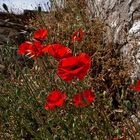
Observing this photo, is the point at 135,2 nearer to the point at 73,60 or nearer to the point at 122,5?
the point at 122,5

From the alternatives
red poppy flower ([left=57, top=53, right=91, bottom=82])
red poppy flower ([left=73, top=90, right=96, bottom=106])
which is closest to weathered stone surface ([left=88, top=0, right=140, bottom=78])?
red poppy flower ([left=73, top=90, right=96, bottom=106])

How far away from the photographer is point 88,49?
4.86 metres

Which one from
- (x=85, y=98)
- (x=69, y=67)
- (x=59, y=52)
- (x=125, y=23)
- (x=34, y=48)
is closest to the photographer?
(x=69, y=67)

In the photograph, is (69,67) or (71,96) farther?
(71,96)

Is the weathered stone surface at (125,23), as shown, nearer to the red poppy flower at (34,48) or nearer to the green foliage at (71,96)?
the green foliage at (71,96)

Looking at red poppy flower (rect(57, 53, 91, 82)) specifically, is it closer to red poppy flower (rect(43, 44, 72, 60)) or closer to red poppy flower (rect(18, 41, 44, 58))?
red poppy flower (rect(43, 44, 72, 60))

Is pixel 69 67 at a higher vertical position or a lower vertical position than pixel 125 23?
Answer: higher

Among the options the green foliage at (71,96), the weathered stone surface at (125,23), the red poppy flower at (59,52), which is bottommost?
the green foliage at (71,96)

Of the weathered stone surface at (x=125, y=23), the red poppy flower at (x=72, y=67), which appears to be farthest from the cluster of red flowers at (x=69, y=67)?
the weathered stone surface at (x=125, y=23)

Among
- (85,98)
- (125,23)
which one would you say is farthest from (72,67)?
(125,23)

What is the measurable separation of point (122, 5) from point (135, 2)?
0.29 metres

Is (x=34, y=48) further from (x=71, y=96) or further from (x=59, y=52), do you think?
(x=71, y=96)

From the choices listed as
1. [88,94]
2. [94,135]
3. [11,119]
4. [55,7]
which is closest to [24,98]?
[11,119]

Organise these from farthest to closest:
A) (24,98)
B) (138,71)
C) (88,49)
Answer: (88,49) < (24,98) < (138,71)
